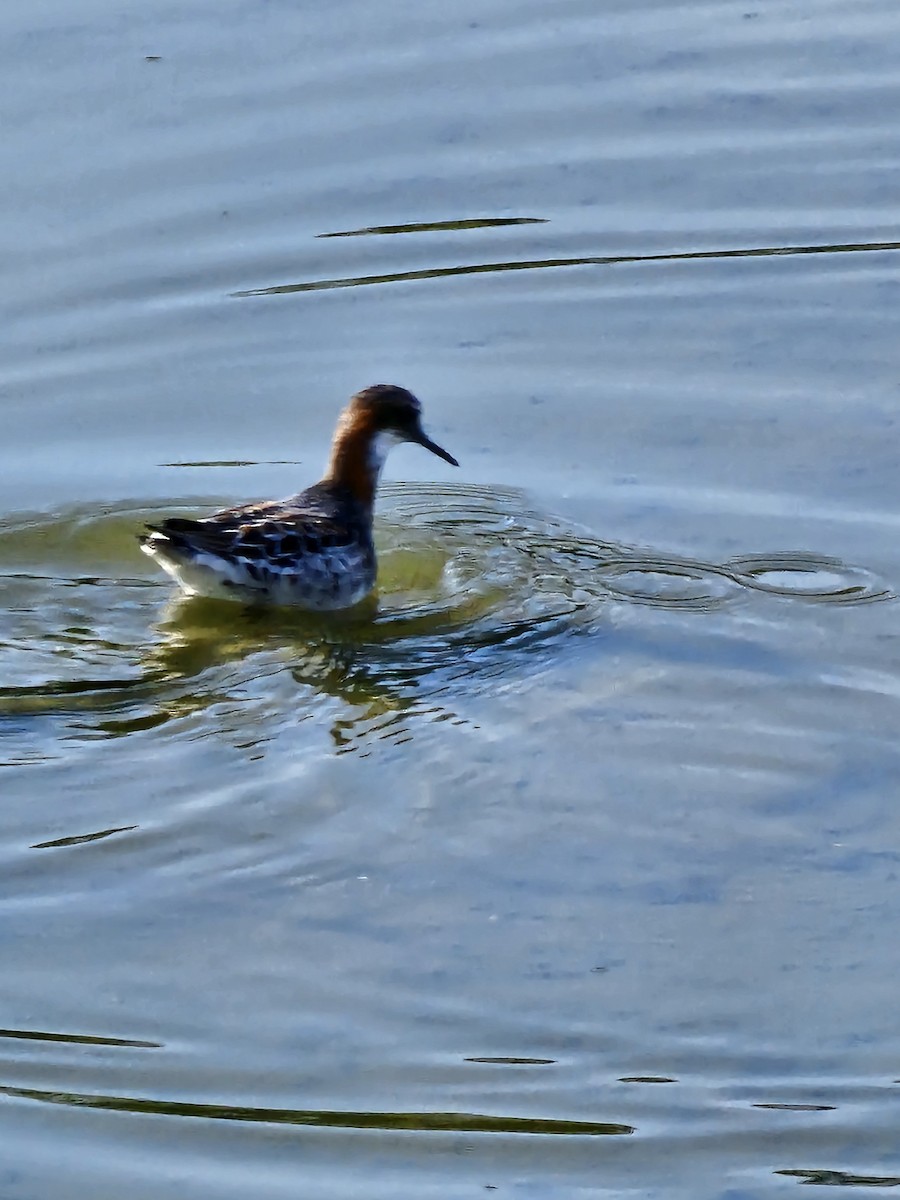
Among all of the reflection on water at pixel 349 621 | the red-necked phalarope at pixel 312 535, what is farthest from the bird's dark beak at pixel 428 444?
the reflection on water at pixel 349 621

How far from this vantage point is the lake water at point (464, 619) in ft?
21.1

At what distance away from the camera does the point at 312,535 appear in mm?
9430

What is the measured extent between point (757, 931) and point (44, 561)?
3.90 m

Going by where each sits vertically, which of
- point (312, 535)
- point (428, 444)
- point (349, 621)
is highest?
point (428, 444)

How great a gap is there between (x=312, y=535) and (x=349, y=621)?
41cm

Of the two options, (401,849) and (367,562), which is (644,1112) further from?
(367,562)

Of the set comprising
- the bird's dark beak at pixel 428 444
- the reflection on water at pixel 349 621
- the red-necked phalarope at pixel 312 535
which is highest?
the bird's dark beak at pixel 428 444

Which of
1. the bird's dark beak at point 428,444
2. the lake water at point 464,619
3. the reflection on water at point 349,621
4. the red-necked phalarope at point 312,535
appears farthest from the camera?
the bird's dark beak at point 428,444

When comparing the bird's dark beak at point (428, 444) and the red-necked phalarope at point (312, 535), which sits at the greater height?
the bird's dark beak at point (428, 444)

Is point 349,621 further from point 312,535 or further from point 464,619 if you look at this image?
point 464,619

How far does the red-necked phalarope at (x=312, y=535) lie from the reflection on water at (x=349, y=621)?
157mm

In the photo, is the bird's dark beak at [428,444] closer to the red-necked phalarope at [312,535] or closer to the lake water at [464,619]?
the red-necked phalarope at [312,535]

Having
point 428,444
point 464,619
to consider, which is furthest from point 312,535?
point 428,444

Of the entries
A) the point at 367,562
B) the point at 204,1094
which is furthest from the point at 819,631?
the point at 204,1094
